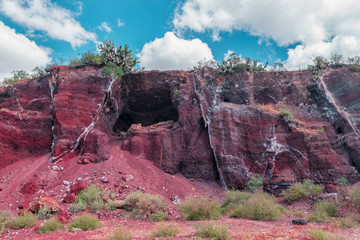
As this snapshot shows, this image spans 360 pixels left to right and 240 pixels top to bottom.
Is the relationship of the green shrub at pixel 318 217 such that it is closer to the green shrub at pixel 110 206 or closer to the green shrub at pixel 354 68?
A: the green shrub at pixel 110 206

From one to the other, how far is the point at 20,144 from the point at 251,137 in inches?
545

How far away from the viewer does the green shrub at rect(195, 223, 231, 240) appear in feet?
17.8

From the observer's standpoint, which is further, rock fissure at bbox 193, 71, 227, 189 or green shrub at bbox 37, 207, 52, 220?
rock fissure at bbox 193, 71, 227, 189

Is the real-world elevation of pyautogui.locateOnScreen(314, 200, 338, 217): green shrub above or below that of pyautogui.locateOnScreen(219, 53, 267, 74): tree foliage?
below

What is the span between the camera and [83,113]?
14.2m

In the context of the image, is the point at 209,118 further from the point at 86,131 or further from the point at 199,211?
the point at 86,131

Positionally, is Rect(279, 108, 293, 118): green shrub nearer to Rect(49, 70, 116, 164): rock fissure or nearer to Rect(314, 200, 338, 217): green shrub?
Rect(314, 200, 338, 217): green shrub

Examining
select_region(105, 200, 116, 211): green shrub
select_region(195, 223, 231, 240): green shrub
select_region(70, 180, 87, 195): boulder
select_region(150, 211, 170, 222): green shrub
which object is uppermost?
select_region(70, 180, 87, 195): boulder

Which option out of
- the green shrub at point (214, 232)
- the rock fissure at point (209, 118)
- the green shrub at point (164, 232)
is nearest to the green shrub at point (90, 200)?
the green shrub at point (164, 232)

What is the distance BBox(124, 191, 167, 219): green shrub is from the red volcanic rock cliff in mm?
4272

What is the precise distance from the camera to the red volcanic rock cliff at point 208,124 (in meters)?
13.1

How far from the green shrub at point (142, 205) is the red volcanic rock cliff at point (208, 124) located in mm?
4272

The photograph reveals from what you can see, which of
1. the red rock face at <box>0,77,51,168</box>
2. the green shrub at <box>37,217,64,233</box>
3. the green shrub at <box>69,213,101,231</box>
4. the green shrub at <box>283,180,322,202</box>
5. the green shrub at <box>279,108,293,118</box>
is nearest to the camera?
the green shrub at <box>37,217,64,233</box>

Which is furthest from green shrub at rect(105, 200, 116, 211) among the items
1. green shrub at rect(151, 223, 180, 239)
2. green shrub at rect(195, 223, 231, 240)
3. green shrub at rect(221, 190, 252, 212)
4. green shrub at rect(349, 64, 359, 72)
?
green shrub at rect(349, 64, 359, 72)
